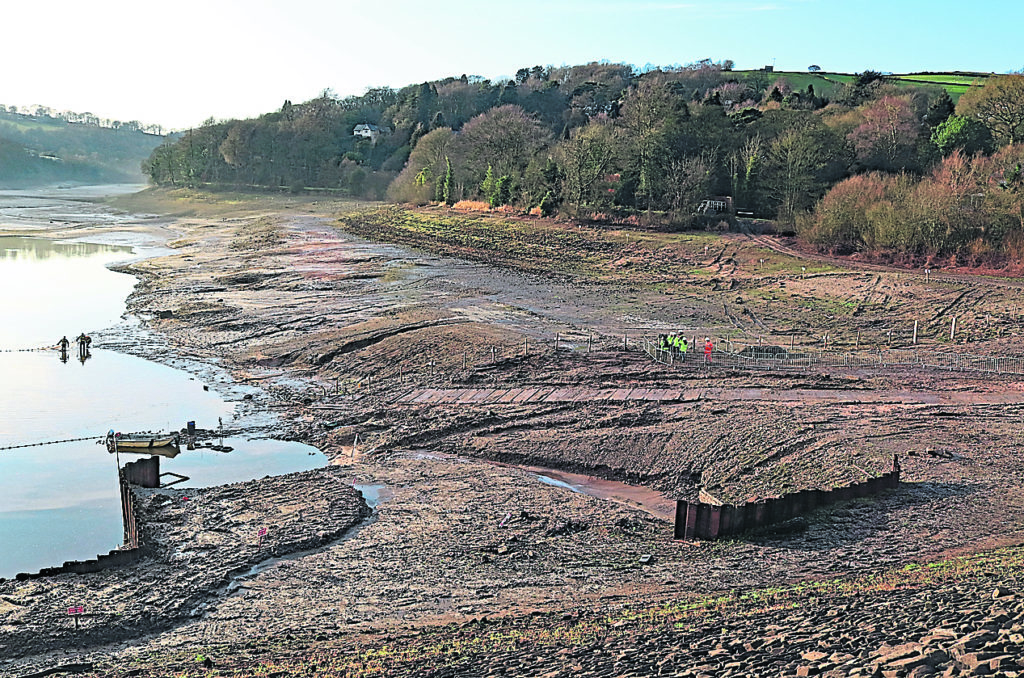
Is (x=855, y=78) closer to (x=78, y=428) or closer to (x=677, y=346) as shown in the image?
(x=677, y=346)

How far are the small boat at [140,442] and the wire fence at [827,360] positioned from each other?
14.4 m

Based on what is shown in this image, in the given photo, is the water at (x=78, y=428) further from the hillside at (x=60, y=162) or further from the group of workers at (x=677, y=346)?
the hillside at (x=60, y=162)

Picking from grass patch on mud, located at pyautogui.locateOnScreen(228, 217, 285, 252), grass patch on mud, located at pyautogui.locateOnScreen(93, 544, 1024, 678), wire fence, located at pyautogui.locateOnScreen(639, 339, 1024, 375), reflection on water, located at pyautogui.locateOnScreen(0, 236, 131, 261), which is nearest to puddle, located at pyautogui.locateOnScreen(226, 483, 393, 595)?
grass patch on mud, located at pyautogui.locateOnScreen(93, 544, 1024, 678)

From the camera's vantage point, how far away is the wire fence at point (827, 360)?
28.6 metres

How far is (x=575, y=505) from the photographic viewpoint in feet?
63.5

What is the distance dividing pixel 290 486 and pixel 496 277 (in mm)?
27232

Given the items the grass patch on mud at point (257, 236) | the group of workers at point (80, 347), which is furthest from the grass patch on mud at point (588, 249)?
the group of workers at point (80, 347)

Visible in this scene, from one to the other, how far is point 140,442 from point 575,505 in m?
11.4

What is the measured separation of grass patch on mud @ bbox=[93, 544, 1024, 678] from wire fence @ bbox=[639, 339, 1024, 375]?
14159mm

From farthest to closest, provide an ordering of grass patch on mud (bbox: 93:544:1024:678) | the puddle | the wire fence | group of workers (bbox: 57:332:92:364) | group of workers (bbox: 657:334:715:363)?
group of workers (bbox: 57:332:92:364) → group of workers (bbox: 657:334:715:363) → the wire fence → the puddle → grass patch on mud (bbox: 93:544:1024:678)

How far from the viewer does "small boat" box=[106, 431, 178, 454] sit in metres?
23.3

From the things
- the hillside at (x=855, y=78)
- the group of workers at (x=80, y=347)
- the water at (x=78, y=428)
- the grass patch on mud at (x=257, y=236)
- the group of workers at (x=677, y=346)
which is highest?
the hillside at (x=855, y=78)

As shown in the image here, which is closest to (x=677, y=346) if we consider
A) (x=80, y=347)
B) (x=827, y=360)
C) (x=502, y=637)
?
(x=827, y=360)

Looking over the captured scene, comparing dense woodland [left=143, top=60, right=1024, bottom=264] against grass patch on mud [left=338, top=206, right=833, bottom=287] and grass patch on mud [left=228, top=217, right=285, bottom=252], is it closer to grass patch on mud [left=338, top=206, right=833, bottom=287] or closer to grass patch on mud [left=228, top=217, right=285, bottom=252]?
grass patch on mud [left=338, top=206, right=833, bottom=287]
